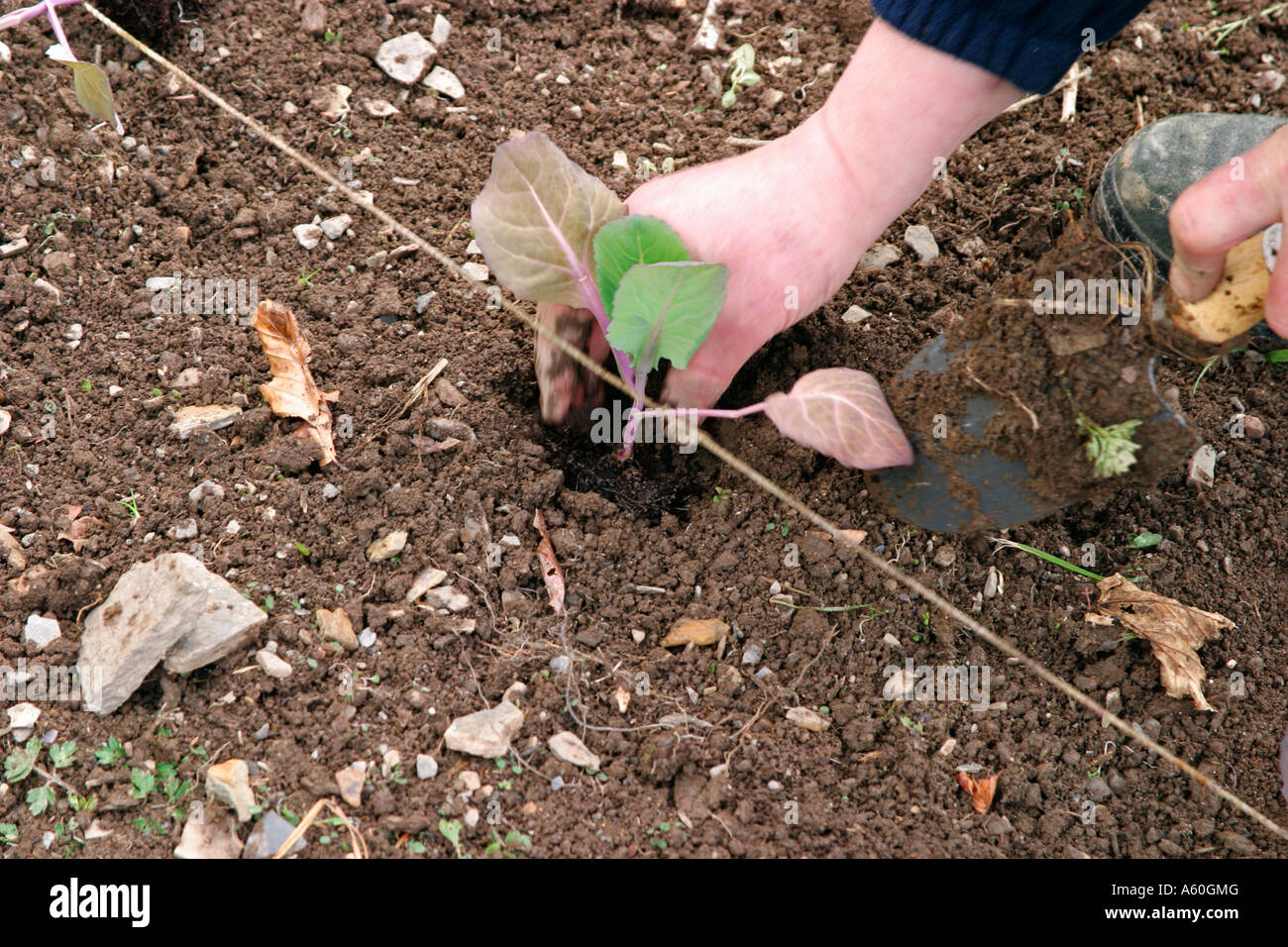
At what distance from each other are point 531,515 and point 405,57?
1.18 metres

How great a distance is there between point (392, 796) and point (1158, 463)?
1236 mm

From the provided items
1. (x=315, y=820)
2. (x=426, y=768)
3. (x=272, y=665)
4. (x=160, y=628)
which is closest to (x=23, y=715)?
(x=160, y=628)

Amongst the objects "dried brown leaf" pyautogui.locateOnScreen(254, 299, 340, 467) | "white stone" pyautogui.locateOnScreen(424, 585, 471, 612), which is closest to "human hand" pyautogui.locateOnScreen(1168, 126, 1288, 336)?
"white stone" pyautogui.locateOnScreen(424, 585, 471, 612)

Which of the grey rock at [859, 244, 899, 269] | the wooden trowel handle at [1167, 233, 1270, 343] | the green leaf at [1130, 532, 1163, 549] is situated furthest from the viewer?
Answer: the grey rock at [859, 244, 899, 269]

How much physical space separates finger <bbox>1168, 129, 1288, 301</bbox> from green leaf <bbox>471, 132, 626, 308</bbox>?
831 mm

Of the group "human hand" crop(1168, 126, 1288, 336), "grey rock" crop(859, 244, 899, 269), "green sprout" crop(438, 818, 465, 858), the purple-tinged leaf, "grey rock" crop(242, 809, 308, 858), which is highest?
"human hand" crop(1168, 126, 1288, 336)

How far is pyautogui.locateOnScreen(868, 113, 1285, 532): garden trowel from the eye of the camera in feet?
4.09

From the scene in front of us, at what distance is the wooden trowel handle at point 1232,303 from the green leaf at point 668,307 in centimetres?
65

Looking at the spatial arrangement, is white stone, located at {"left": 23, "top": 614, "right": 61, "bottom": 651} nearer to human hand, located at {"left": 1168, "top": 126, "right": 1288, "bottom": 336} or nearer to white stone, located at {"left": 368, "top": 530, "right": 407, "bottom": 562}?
white stone, located at {"left": 368, "top": 530, "right": 407, "bottom": 562}

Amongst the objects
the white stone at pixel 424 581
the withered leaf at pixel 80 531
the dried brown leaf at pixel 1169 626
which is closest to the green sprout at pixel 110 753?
the withered leaf at pixel 80 531

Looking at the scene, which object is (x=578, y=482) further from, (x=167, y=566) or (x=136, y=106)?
(x=136, y=106)

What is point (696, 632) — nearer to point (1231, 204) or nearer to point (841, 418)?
point (841, 418)

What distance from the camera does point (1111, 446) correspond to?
1.37 m

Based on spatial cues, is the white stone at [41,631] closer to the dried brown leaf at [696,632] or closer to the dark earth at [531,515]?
the dark earth at [531,515]
